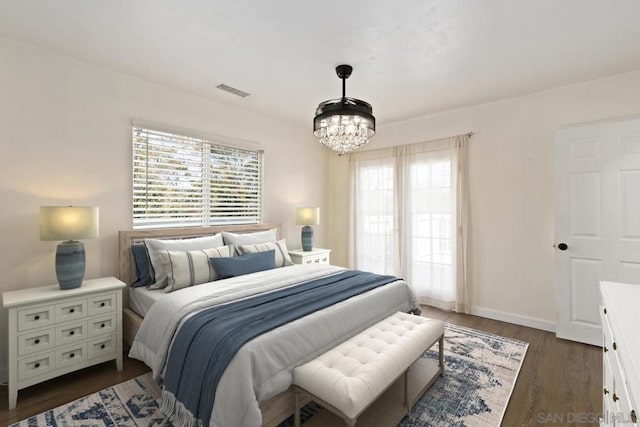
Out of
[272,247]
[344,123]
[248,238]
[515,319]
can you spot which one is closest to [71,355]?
[248,238]

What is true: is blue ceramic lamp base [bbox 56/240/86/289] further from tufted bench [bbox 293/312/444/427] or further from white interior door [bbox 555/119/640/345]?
white interior door [bbox 555/119/640/345]

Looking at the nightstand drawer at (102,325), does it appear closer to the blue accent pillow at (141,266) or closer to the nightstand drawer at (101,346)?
the nightstand drawer at (101,346)

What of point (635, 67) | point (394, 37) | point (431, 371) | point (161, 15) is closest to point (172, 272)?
point (161, 15)

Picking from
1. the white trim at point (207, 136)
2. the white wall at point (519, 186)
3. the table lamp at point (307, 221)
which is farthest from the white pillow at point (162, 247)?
the white wall at point (519, 186)

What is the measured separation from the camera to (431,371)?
7.83ft

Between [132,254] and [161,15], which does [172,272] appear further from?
[161,15]

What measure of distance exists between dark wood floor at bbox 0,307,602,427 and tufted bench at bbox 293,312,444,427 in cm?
67

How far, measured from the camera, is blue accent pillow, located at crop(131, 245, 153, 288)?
9.27 ft

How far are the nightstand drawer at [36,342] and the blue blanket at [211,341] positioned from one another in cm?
100

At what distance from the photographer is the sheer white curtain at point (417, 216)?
387 centimetres

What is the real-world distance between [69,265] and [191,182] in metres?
1.42

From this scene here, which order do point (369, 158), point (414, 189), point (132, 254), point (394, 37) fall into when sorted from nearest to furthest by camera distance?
point (394, 37) → point (132, 254) → point (414, 189) → point (369, 158)

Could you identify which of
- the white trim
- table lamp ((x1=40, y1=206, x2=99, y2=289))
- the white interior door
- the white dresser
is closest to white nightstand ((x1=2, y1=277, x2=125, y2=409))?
table lamp ((x1=40, y1=206, x2=99, y2=289))

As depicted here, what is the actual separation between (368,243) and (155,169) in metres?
3.13
